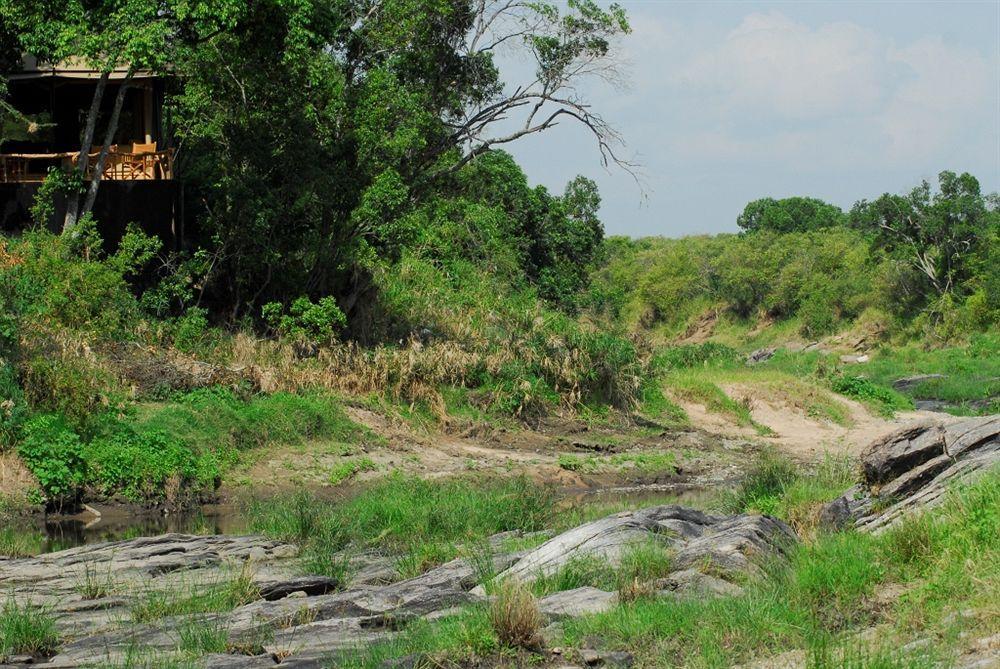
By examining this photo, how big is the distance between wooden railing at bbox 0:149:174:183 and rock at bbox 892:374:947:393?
2663cm

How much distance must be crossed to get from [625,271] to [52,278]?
5502 cm

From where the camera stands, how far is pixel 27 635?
9.45 m

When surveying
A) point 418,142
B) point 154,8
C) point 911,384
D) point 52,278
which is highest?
point 154,8

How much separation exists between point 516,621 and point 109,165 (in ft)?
65.5

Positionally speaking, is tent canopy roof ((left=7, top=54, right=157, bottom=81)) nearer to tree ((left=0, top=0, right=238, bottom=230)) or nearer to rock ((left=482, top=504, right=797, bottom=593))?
tree ((left=0, top=0, right=238, bottom=230))

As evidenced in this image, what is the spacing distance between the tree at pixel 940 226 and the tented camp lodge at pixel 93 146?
36051mm

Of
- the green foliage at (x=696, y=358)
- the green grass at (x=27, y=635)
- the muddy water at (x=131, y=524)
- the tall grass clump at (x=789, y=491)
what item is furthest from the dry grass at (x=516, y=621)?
the green foliage at (x=696, y=358)

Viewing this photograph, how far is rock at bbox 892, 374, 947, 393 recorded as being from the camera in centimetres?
4178

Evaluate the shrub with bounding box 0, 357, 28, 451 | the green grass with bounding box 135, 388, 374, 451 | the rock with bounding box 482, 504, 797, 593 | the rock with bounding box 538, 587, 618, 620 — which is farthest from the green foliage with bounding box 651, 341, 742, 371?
the rock with bounding box 538, 587, 618, 620

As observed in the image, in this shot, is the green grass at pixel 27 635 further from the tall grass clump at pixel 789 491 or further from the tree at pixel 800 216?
the tree at pixel 800 216

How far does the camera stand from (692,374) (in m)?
33.1

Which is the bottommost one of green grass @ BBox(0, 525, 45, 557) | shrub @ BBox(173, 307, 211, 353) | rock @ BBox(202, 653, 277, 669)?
green grass @ BBox(0, 525, 45, 557)

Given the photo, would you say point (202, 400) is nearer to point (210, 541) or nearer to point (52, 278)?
point (52, 278)

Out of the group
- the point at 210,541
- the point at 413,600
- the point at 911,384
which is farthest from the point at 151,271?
the point at 911,384
